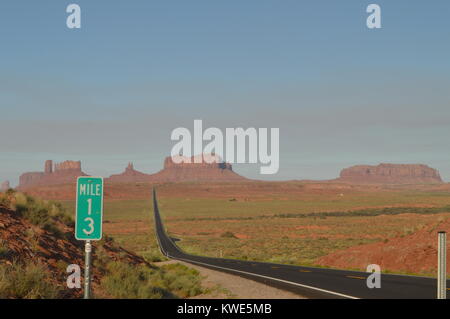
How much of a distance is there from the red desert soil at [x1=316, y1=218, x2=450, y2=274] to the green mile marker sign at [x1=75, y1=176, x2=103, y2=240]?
23025mm

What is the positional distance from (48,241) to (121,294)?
13.1ft

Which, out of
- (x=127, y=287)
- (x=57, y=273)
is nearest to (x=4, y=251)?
(x=57, y=273)

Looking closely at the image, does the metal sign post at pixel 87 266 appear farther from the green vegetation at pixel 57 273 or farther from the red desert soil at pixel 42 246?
the red desert soil at pixel 42 246

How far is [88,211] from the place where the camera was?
27.9ft

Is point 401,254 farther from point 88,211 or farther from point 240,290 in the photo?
point 88,211

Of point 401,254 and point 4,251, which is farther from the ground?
point 4,251

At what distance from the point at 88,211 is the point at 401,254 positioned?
25.8 metres

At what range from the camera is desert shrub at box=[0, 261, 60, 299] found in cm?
1046

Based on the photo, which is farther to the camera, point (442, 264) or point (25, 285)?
point (25, 285)

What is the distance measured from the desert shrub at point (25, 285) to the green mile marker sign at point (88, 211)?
296 cm

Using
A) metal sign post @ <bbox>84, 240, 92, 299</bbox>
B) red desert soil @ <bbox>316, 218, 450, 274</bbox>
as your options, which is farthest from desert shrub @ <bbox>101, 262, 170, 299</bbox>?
red desert soil @ <bbox>316, 218, 450, 274</bbox>

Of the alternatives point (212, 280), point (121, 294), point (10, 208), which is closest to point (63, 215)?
point (10, 208)

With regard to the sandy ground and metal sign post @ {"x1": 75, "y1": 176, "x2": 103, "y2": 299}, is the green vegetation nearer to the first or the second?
the sandy ground
